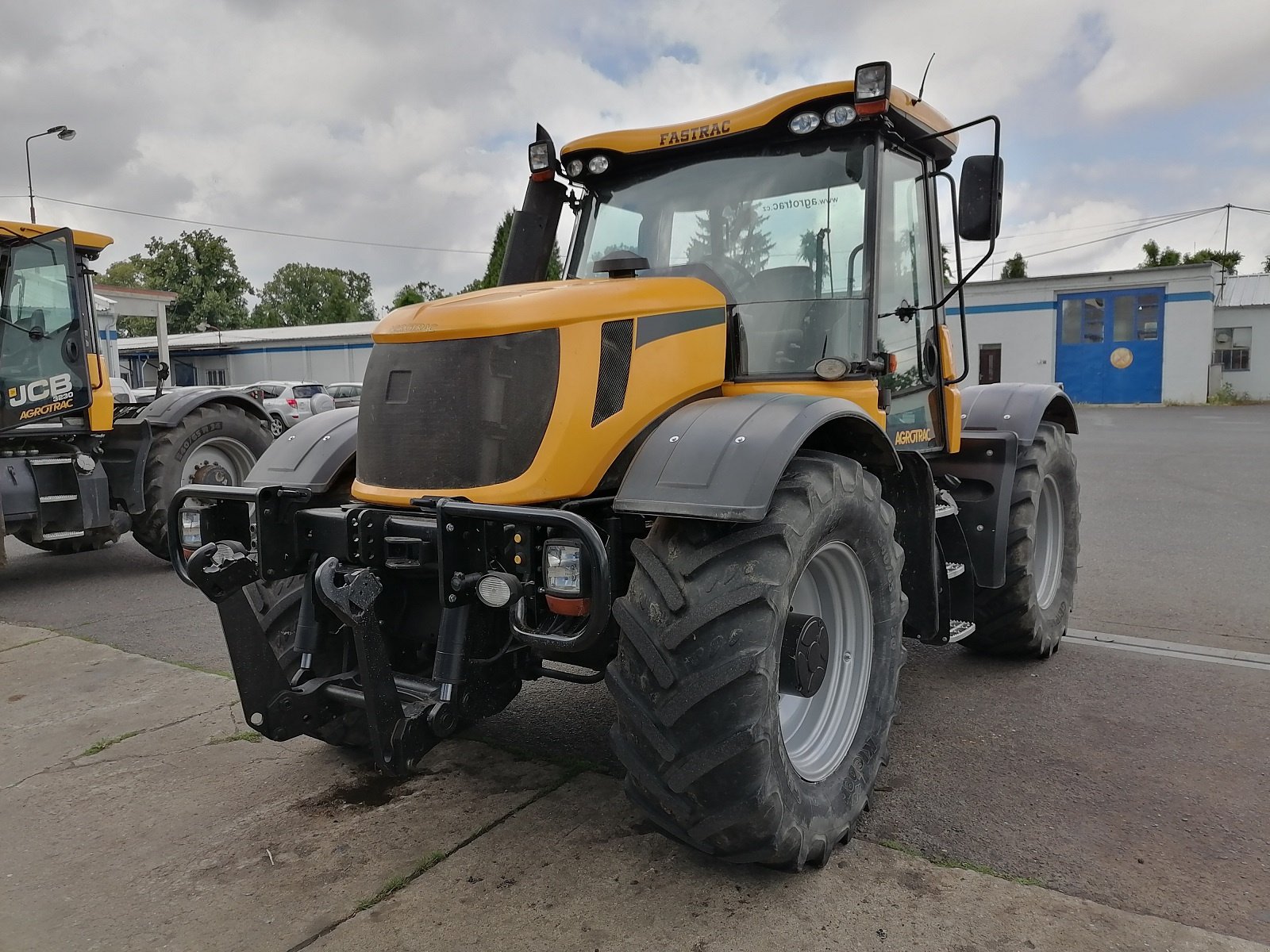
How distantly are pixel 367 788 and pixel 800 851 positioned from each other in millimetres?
1753

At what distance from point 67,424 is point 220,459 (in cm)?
127

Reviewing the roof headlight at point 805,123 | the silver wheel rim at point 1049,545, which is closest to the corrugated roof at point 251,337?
the silver wheel rim at point 1049,545

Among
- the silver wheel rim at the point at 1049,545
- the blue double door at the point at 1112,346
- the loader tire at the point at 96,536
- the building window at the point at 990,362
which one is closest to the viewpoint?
the silver wheel rim at the point at 1049,545

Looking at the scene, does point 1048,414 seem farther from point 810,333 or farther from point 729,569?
point 729,569

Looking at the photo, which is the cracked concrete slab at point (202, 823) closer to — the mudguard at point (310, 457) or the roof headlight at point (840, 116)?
the mudguard at point (310, 457)

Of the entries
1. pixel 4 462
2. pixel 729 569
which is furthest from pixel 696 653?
pixel 4 462

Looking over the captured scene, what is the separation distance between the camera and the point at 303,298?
8262cm

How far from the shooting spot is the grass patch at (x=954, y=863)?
2.91 m

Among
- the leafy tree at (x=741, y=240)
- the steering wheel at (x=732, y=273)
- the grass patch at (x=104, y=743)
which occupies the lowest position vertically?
the grass patch at (x=104, y=743)

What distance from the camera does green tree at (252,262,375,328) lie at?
265 ft

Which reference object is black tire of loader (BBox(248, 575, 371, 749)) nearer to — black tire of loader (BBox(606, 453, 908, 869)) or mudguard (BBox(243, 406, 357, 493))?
mudguard (BBox(243, 406, 357, 493))

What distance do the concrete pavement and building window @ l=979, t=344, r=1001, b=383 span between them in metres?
29.7

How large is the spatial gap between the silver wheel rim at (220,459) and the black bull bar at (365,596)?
17.0 ft

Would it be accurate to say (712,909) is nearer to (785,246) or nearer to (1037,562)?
(785,246)
